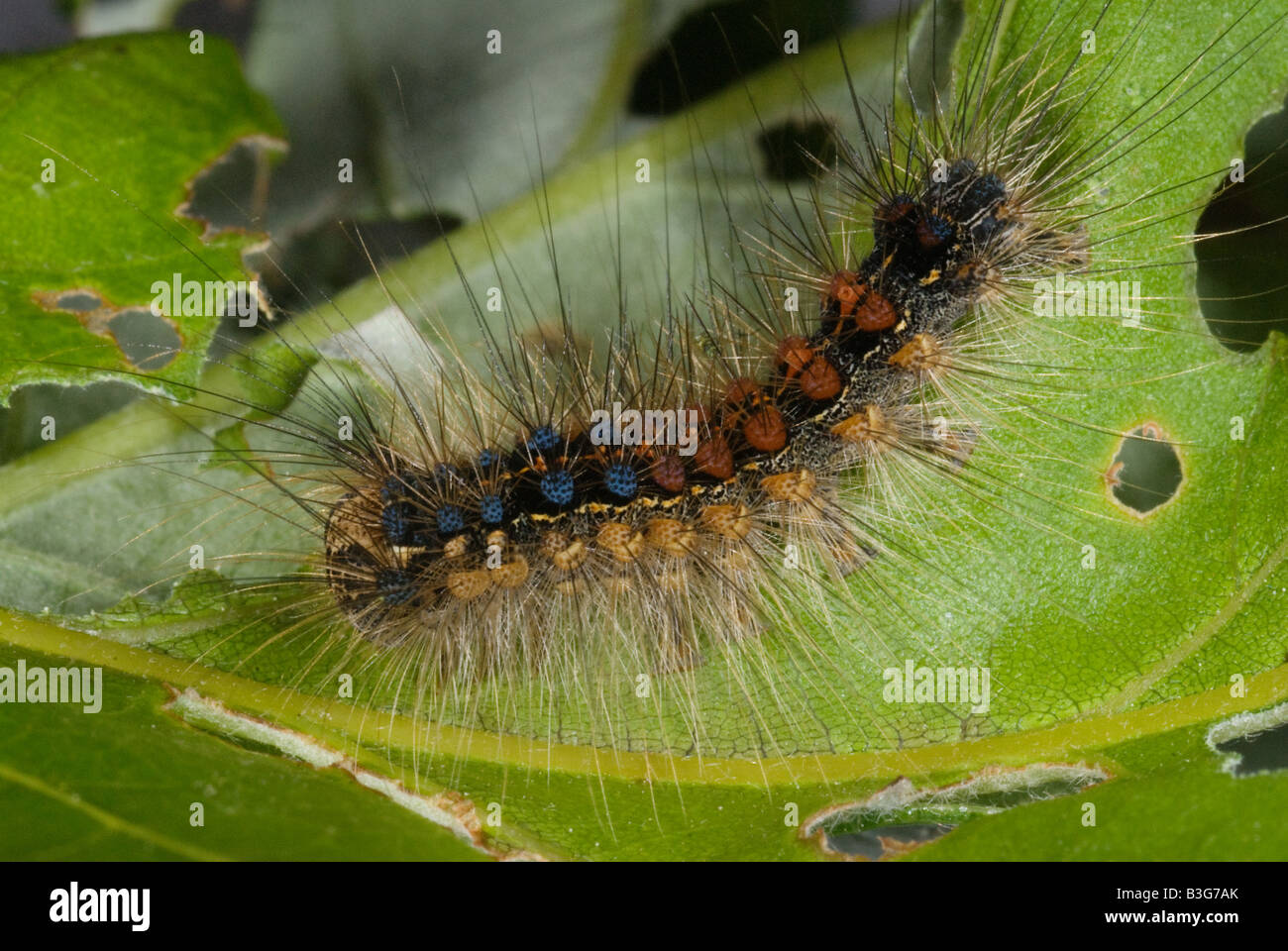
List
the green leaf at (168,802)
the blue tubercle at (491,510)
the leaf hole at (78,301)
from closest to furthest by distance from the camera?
the green leaf at (168,802), the blue tubercle at (491,510), the leaf hole at (78,301)

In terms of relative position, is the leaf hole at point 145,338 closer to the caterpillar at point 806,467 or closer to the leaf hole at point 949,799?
the caterpillar at point 806,467

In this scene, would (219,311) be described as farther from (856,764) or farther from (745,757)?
(856,764)

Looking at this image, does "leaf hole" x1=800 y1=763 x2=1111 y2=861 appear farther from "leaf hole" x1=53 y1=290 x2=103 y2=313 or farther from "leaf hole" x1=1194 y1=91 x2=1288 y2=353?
"leaf hole" x1=53 y1=290 x2=103 y2=313

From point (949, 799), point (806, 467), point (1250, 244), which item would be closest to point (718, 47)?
point (806, 467)

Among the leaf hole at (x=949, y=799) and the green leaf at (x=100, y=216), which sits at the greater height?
the green leaf at (x=100, y=216)

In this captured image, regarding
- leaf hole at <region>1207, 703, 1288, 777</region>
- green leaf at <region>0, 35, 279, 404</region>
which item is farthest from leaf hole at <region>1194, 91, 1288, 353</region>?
green leaf at <region>0, 35, 279, 404</region>

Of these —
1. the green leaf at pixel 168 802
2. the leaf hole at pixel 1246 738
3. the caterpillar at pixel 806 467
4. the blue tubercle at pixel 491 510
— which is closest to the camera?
the green leaf at pixel 168 802

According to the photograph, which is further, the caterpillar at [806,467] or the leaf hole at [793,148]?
the leaf hole at [793,148]

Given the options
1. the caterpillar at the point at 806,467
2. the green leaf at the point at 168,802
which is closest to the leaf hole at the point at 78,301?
the caterpillar at the point at 806,467
